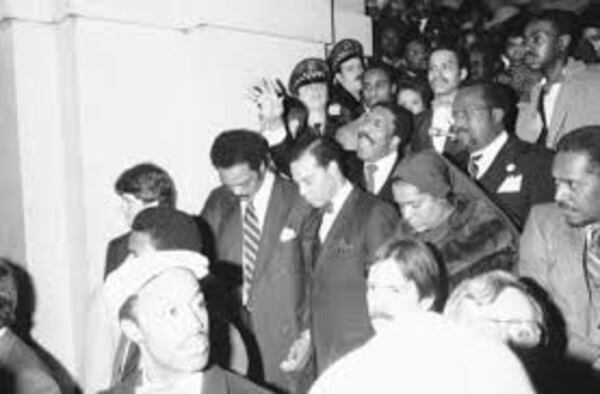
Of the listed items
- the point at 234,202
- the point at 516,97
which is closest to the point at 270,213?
the point at 234,202

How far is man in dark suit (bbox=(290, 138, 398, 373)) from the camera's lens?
14.0ft

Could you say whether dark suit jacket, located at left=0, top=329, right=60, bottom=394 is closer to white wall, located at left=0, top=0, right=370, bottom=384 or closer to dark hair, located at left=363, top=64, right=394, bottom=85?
white wall, located at left=0, top=0, right=370, bottom=384

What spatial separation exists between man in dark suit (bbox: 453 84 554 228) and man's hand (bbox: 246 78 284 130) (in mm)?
1077

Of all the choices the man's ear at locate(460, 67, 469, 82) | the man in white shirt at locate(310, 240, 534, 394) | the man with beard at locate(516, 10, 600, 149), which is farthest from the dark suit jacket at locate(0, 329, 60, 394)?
the man's ear at locate(460, 67, 469, 82)

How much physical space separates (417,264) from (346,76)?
12.3 ft

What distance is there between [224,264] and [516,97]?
293 cm

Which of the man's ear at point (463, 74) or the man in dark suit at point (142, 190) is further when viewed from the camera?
the man's ear at point (463, 74)

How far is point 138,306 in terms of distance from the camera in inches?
101

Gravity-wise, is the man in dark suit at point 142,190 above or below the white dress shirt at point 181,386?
above

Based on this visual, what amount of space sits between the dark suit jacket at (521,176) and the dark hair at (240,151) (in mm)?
1234

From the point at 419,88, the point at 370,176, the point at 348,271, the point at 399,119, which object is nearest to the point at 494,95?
the point at 399,119

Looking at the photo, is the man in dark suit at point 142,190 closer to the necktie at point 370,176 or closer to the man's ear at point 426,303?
the necktie at point 370,176

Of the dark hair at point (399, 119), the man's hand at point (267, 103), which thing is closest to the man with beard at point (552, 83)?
the dark hair at point (399, 119)

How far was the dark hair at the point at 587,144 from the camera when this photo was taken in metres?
3.67
